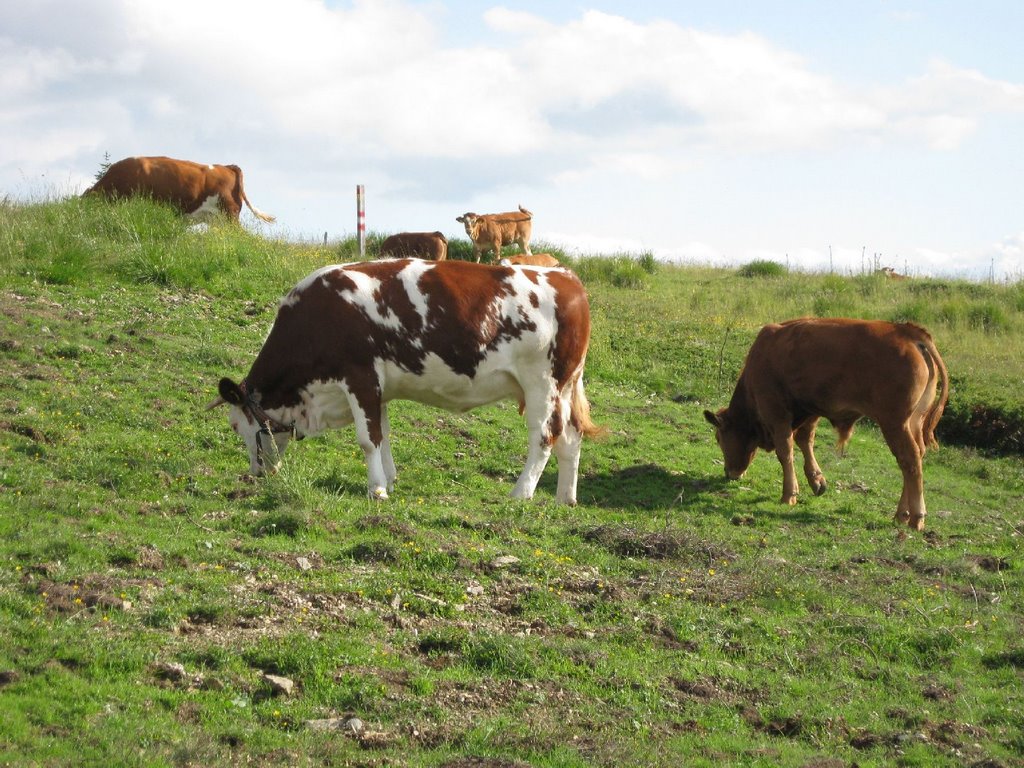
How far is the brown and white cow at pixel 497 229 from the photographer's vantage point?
93.8 feet

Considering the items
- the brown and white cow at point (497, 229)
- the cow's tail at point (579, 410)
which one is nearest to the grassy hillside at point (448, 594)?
the cow's tail at point (579, 410)

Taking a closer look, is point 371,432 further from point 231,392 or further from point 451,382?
point 231,392

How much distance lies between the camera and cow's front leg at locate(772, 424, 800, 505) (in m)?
13.6

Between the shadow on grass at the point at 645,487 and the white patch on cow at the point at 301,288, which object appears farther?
the shadow on grass at the point at 645,487

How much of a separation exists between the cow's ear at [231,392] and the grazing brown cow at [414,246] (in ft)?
46.4

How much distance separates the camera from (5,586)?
23.6ft

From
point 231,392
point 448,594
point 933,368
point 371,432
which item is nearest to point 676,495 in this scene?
point 933,368

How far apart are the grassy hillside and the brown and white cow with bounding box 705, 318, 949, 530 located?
45 centimetres

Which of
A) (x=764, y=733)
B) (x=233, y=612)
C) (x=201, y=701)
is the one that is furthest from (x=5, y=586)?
(x=764, y=733)

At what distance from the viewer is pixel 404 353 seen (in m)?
11.2

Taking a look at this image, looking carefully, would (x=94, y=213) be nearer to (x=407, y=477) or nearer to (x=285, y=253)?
(x=285, y=253)

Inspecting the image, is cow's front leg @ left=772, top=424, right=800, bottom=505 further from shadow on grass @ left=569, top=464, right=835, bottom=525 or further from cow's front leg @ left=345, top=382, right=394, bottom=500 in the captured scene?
cow's front leg @ left=345, top=382, right=394, bottom=500

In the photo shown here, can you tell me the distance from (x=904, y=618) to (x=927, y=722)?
1833 mm

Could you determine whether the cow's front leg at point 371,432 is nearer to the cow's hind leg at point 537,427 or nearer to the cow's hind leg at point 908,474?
the cow's hind leg at point 537,427
